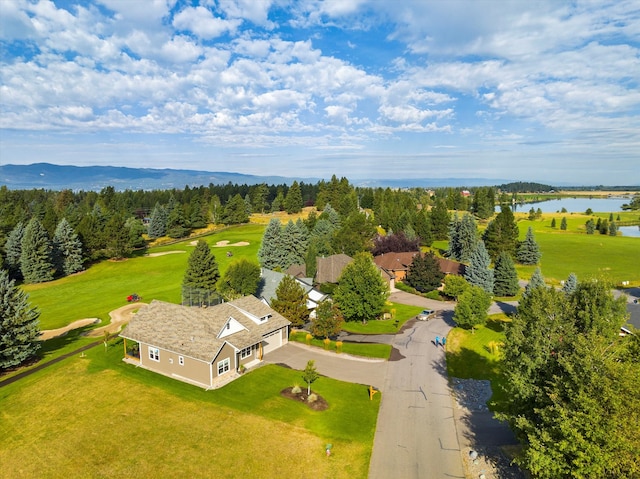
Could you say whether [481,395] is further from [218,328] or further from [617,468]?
[218,328]

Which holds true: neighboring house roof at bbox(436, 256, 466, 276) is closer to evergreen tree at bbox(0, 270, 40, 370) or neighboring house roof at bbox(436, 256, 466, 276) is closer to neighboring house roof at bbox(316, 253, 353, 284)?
neighboring house roof at bbox(316, 253, 353, 284)

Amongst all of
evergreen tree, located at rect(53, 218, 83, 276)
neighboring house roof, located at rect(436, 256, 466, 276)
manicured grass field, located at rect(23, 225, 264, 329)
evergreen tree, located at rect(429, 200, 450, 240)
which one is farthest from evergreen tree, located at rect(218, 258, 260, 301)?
evergreen tree, located at rect(429, 200, 450, 240)

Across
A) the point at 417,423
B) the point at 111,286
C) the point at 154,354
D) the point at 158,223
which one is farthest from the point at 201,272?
the point at 158,223

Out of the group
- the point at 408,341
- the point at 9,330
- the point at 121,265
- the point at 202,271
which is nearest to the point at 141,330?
the point at 9,330

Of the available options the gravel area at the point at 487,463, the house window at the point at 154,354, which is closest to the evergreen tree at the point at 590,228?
the gravel area at the point at 487,463

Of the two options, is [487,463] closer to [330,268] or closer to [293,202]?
[330,268]

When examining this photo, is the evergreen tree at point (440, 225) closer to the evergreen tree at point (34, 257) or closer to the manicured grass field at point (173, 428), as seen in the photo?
the manicured grass field at point (173, 428)
